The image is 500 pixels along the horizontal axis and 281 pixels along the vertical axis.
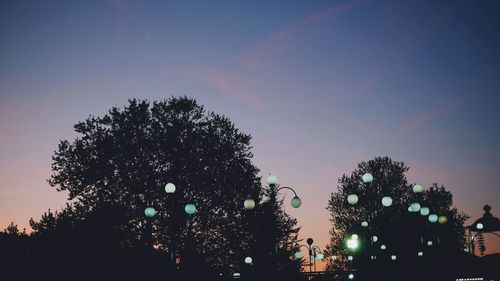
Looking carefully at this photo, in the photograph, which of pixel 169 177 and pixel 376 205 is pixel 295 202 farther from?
pixel 376 205

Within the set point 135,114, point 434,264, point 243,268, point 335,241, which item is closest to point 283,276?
point 434,264

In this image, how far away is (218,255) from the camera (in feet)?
88.7

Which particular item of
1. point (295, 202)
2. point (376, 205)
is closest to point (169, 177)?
point (295, 202)

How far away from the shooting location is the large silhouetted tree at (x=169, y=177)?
25656 millimetres

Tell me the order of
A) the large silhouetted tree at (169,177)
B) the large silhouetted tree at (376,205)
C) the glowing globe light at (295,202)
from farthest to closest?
the large silhouetted tree at (376,205)
the large silhouetted tree at (169,177)
the glowing globe light at (295,202)

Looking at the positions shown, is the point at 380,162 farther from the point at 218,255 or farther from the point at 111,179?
the point at 111,179

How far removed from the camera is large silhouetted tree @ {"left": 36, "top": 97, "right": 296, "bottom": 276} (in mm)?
25656

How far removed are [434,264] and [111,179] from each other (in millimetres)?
18499

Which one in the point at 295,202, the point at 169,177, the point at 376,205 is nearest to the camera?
the point at 295,202

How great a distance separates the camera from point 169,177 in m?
26.2

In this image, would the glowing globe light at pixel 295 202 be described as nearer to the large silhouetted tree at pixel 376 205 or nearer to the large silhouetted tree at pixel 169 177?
the large silhouetted tree at pixel 169 177

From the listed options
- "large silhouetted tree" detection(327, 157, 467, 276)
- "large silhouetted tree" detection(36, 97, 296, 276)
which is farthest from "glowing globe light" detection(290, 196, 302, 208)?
"large silhouetted tree" detection(327, 157, 467, 276)

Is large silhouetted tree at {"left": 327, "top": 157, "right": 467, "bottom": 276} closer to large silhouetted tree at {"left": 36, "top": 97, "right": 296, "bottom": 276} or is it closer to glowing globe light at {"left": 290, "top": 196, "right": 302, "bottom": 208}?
large silhouetted tree at {"left": 36, "top": 97, "right": 296, "bottom": 276}

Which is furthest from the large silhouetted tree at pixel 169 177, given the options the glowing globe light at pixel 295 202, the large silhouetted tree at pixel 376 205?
the large silhouetted tree at pixel 376 205
